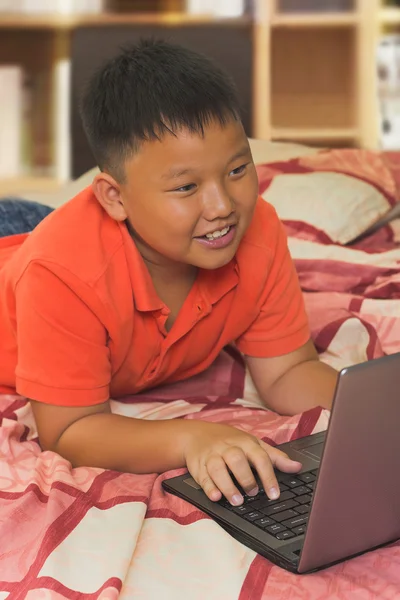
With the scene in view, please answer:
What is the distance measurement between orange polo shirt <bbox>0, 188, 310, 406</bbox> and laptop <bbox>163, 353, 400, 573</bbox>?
10.7 inches

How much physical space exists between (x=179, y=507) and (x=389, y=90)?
7.70ft

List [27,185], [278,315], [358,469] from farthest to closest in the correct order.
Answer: [27,185] < [278,315] < [358,469]

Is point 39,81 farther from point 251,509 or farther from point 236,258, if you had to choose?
point 251,509

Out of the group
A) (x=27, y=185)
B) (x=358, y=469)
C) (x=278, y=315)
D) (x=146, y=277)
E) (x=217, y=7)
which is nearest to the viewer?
(x=358, y=469)

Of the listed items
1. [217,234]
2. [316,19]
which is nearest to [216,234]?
[217,234]

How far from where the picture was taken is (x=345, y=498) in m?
0.73

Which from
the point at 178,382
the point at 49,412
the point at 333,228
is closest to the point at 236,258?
the point at 178,382

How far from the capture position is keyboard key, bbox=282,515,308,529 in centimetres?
82

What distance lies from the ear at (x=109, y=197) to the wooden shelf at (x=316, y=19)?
209 cm

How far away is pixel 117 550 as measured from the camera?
0.82 metres

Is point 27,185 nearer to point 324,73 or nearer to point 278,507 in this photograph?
point 324,73

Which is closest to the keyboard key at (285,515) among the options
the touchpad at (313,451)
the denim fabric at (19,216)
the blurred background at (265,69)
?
the touchpad at (313,451)

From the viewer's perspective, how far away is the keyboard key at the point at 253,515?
85cm

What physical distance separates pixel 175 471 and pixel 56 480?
0.13 meters
